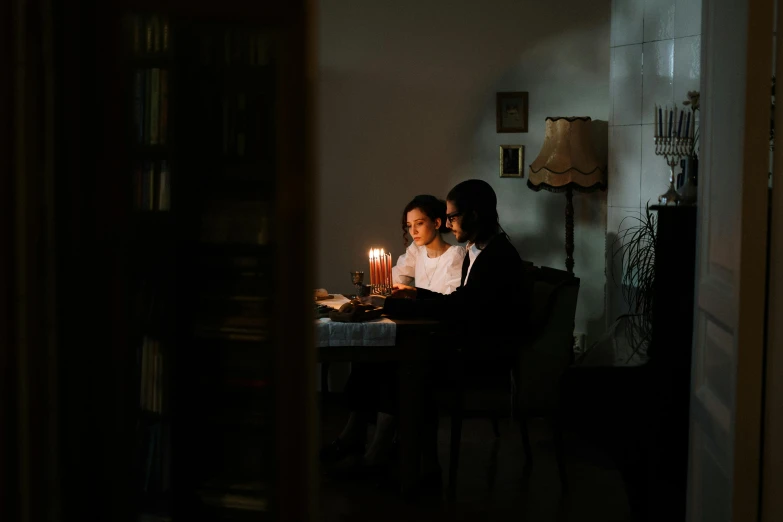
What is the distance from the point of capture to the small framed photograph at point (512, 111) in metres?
4.80

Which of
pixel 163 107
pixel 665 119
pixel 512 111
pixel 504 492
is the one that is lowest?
pixel 504 492

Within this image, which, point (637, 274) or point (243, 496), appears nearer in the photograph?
point (243, 496)

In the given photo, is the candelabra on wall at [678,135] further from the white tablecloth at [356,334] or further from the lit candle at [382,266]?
the lit candle at [382,266]

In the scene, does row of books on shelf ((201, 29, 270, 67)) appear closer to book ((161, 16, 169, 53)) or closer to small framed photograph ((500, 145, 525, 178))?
book ((161, 16, 169, 53))

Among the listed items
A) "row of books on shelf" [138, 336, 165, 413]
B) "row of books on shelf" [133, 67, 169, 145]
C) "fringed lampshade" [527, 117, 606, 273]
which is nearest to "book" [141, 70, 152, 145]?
"row of books on shelf" [133, 67, 169, 145]

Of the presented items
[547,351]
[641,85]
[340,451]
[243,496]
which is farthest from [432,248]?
[243,496]

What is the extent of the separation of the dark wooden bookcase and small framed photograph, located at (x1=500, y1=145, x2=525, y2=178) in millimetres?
3789

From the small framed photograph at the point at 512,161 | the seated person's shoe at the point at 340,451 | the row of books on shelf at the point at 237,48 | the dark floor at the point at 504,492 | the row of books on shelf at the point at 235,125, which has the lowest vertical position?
the dark floor at the point at 504,492

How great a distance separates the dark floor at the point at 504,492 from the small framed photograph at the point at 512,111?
5.93 feet

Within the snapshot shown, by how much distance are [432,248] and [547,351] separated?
3.05 ft

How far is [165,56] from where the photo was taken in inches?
45.9

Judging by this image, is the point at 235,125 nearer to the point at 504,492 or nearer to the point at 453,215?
the point at 453,215

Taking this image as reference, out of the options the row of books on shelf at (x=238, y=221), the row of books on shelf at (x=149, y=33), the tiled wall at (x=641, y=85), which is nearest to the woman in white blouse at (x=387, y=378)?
the tiled wall at (x=641, y=85)

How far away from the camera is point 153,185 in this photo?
1.19 metres
